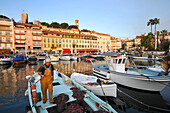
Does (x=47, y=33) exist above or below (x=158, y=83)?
above

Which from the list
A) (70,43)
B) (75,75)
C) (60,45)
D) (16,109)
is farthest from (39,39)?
(16,109)

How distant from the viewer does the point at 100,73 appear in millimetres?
14391

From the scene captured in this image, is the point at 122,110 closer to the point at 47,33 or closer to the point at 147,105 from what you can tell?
the point at 147,105

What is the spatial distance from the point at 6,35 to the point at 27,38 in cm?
885

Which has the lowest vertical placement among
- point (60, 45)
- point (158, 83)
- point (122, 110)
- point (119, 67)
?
point (122, 110)

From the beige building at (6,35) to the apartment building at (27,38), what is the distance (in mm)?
1885

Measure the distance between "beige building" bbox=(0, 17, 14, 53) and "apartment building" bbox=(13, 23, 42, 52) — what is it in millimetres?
1885

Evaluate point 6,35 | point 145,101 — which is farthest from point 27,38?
point 145,101

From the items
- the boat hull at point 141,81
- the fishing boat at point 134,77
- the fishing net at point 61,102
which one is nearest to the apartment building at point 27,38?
the fishing boat at point 134,77

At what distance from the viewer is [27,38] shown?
5616 centimetres

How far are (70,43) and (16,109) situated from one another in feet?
196

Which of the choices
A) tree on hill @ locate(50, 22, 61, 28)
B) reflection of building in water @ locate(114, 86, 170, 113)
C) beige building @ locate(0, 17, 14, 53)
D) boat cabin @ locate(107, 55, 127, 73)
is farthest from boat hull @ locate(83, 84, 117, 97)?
tree on hill @ locate(50, 22, 61, 28)

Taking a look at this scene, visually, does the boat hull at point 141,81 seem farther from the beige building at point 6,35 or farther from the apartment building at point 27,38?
the beige building at point 6,35

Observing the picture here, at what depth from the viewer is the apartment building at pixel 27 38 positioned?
54.0 m
